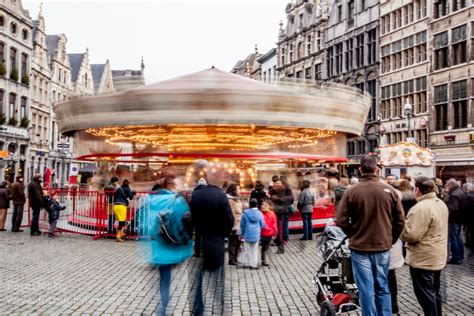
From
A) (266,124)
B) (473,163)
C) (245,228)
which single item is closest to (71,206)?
(266,124)

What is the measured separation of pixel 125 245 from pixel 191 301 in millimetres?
7255

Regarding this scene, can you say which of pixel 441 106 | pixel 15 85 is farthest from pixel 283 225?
pixel 15 85

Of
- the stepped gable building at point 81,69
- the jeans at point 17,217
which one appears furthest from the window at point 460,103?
the stepped gable building at point 81,69

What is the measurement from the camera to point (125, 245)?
12.9m

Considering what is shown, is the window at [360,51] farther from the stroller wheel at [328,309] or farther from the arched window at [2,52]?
the stroller wheel at [328,309]

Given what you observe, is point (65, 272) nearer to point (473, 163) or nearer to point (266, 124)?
point (266, 124)

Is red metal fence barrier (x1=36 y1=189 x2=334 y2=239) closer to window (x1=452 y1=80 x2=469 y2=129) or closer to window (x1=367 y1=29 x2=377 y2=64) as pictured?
window (x1=452 y1=80 x2=469 y2=129)

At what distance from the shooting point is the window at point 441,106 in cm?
3481

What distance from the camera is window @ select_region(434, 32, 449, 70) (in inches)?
1369

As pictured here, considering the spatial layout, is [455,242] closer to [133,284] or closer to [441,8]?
[133,284]

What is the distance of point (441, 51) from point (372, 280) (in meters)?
33.1

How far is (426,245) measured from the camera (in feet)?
19.1

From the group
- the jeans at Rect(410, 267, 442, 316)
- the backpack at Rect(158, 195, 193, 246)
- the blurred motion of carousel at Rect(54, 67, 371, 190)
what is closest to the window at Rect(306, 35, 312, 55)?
the blurred motion of carousel at Rect(54, 67, 371, 190)

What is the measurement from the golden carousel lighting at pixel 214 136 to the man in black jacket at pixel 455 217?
18.5 feet
